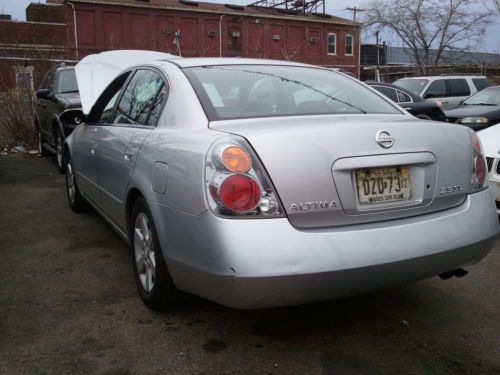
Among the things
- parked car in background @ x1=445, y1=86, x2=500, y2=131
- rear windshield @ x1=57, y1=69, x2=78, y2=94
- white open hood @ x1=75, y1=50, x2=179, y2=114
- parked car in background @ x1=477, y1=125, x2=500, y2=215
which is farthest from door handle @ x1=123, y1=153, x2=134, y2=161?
parked car in background @ x1=445, y1=86, x2=500, y2=131

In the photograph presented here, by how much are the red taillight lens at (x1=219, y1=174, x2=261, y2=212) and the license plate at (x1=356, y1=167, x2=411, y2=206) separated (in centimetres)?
52

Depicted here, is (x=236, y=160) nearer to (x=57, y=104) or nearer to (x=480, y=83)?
(x=57, y=104)

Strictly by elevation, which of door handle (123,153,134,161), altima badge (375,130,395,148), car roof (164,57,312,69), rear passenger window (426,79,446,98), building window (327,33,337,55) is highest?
building window (327,33,337,55)

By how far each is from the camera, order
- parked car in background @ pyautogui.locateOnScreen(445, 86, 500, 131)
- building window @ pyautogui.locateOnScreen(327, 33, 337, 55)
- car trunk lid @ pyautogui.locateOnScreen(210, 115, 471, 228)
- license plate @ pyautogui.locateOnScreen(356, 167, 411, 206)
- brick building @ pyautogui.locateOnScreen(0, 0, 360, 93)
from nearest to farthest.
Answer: car trunk lid @ pyautogui.locateOnScreen(210, 115, 471, 228), license plate @ pyautogui.locateOnScreen(356, 167, 411, 206), parked car in background @ pyautogui.locateOnScreen(445, 86, 500, 131), brick building @ pyautogui.locateOnScreen(0, 0, 360, 93), building window @ pyautogui.locateOnScreen(327, 33, 337, 55)

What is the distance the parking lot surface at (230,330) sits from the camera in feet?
8.19

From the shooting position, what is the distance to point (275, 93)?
3.28 meters

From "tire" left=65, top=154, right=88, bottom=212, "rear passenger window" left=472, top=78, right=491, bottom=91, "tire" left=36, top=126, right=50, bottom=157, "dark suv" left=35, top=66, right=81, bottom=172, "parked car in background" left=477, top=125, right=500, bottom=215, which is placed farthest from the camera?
"rear passenger window" left=472, top=78, right=491, bottom=91

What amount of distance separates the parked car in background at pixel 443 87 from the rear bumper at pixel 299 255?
11442 mm

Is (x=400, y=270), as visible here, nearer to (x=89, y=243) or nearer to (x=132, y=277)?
(x=132, y=277)

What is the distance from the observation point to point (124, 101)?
12.8ft

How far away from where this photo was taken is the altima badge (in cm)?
249

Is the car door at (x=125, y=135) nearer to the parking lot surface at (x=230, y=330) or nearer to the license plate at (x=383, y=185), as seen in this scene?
the parking lot surface at (x=230, y=330)

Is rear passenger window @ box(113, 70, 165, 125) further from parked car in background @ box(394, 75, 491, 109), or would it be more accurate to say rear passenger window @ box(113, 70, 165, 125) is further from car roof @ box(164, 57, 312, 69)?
parked car in background @ box(394, 75, 491, 109)

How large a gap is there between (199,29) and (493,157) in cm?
3561
